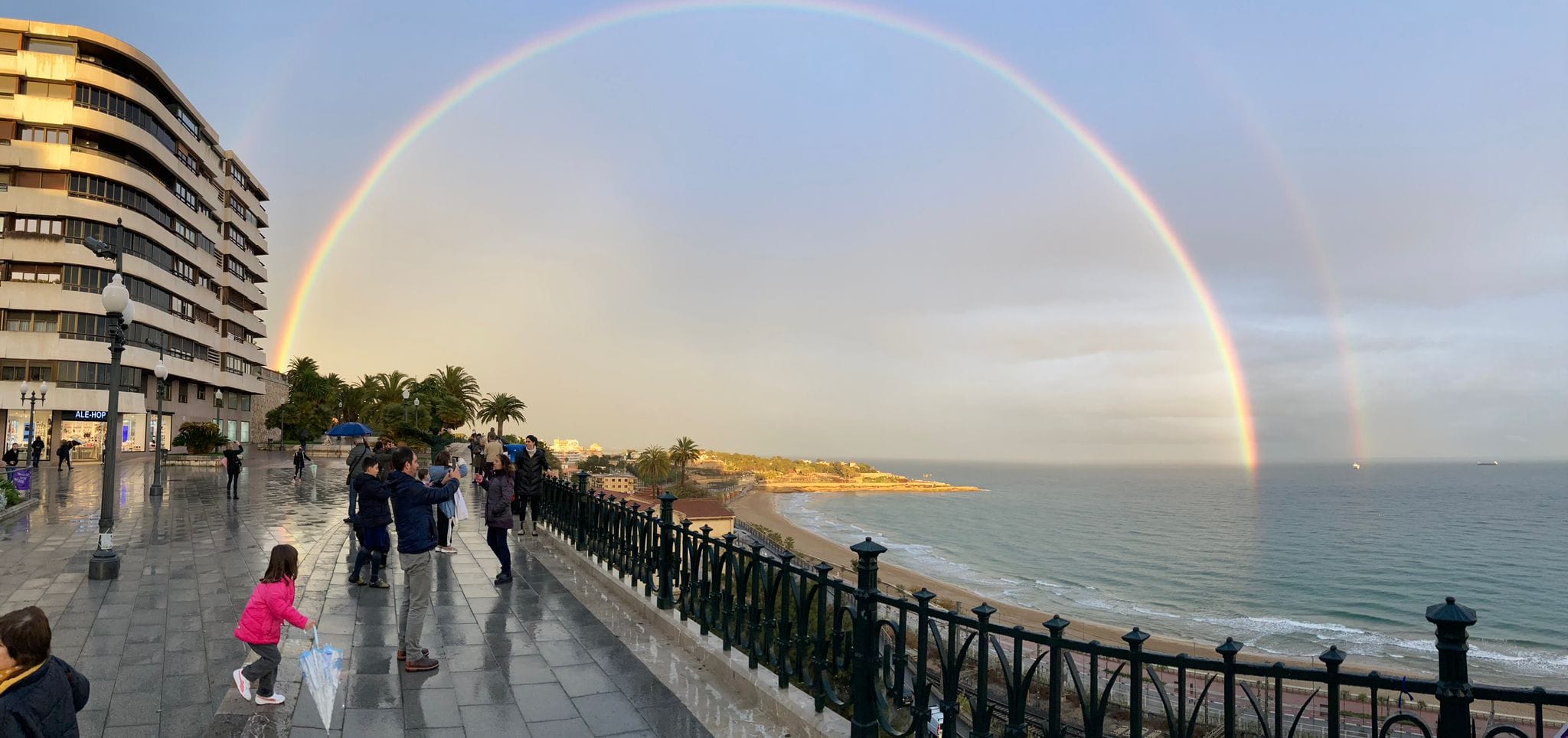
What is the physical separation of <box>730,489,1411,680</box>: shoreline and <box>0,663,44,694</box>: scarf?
570 inches

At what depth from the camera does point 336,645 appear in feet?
23.8

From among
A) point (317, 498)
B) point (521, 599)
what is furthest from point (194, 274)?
point (521, 599)

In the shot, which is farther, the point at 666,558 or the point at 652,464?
the point at 652,464

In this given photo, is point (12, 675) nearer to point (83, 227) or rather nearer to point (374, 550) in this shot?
point (374, 550)

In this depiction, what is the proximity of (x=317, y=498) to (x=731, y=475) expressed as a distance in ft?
466

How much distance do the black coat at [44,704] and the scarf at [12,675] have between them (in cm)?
1

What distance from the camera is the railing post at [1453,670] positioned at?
10.1 feet

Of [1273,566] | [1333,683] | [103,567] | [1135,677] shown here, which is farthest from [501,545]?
[1273,566]

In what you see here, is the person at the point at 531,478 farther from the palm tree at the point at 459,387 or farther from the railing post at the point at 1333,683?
the palm tree at the point at 459,387

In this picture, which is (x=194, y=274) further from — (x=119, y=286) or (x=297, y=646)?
(x=297, y=646)

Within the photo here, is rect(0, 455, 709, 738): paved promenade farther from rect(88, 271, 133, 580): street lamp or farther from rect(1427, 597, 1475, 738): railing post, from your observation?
rect(1427, 597, 1475, 738): railing post

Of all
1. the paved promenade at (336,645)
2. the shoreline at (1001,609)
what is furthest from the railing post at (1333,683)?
the shoreline at (1001,609)

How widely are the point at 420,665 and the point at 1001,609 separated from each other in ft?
139

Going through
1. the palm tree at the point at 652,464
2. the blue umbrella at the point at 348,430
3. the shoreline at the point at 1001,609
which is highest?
the blue umbrella at the point at 348,430
